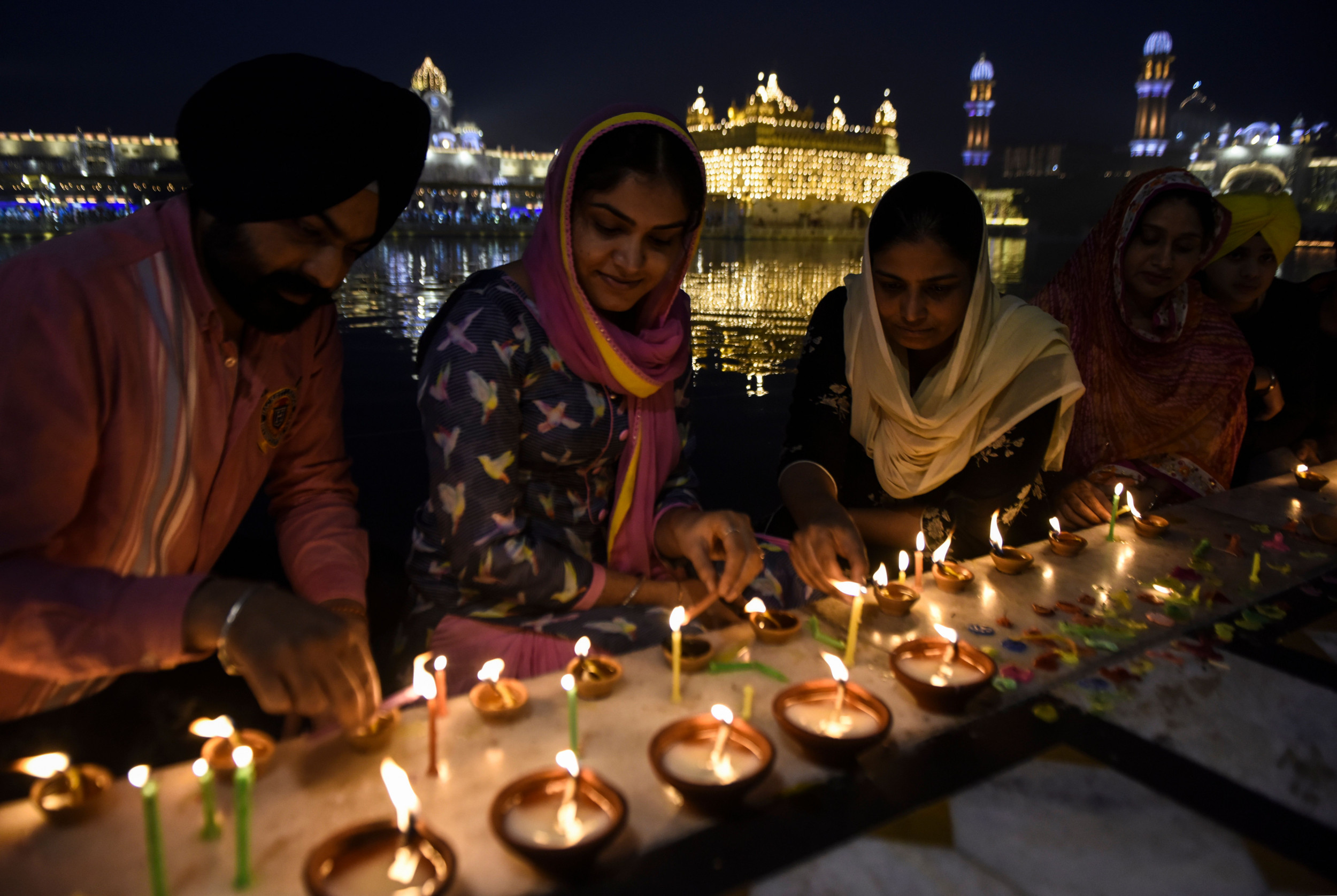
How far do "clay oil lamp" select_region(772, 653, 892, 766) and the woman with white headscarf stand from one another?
0.87 m

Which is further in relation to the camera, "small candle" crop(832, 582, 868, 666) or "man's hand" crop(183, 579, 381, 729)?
"small candle" crop(832, 582, 868, 666)

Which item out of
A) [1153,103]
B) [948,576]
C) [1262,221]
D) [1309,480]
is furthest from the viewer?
[1153,103]

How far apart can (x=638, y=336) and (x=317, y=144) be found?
91cm

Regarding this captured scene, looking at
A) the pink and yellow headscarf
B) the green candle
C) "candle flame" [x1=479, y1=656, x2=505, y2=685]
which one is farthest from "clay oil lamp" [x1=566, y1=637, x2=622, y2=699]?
the pink and yellow headscarf

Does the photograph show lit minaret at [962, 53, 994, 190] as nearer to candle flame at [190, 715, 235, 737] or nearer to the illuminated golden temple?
the illuminated golden temple

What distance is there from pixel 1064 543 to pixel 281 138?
1837mm

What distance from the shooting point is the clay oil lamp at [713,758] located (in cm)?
86

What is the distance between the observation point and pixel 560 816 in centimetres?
85

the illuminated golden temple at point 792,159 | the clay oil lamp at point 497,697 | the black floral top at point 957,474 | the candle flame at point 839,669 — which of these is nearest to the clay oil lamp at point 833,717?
Answer: the candle flame at point 839,669

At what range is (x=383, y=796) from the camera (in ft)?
3.04

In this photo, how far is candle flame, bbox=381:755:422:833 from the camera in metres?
0.80

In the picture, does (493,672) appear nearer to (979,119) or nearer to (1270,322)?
(1270,322)

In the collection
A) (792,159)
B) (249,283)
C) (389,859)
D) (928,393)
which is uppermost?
(792,159)

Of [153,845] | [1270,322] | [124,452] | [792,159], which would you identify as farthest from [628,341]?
[792,159]
